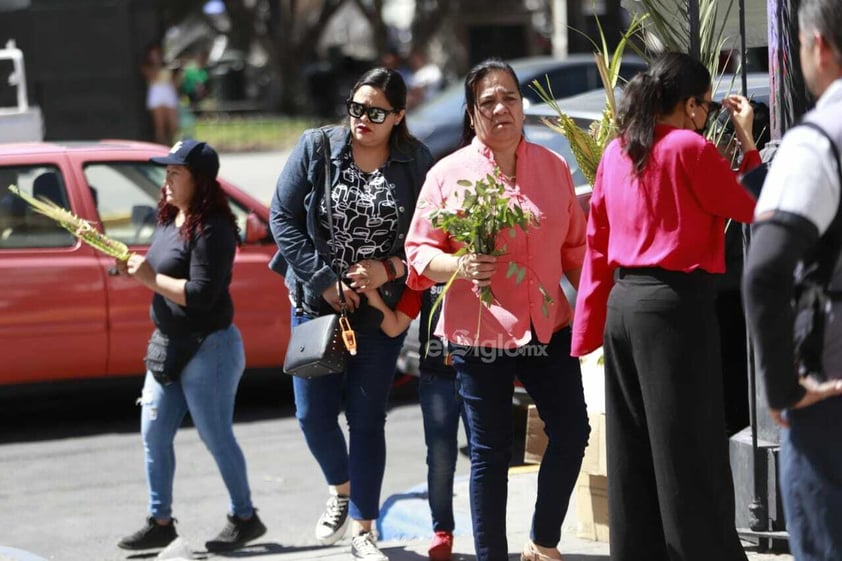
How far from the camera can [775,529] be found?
5188mm

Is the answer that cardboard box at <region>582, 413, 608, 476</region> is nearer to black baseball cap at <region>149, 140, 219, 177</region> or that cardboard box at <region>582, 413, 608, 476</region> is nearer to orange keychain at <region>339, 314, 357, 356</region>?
orange keychain at <region>339, 314, 357, 356</region>

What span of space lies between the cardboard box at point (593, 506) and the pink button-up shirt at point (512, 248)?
91cm

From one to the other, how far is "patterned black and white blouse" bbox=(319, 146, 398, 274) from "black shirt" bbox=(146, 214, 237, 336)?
0.78 metres

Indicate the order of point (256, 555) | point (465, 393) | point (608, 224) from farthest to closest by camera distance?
point (256, 555) → point (465, 393) → point (608, 224)

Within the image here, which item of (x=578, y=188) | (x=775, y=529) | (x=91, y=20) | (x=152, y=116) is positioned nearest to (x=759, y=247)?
(x=775, y=529)

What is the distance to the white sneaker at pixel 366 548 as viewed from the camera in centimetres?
535

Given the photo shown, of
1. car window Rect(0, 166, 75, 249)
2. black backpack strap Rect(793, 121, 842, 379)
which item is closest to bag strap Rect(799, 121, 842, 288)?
black backpack strap Rect(793, 121, 842, 379)

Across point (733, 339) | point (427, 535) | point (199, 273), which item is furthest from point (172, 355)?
point (733, 339)

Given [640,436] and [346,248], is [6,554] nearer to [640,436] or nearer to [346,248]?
[346,248]

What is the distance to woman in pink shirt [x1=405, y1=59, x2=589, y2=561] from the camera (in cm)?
484

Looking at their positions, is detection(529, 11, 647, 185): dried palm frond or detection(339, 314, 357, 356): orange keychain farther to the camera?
detection(529, 11, 647, 185): dried palm frond

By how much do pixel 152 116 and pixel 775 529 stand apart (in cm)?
1503

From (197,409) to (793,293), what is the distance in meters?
3.39

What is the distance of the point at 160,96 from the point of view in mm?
18875
